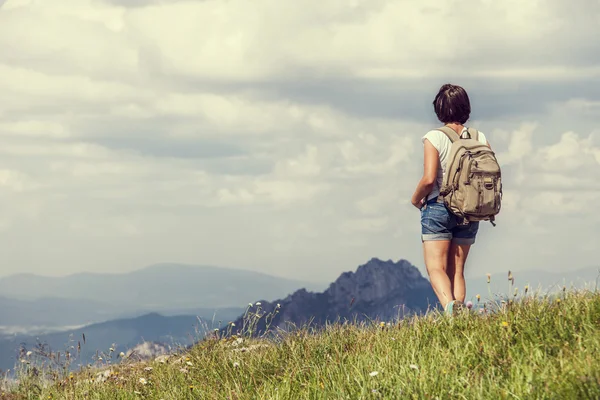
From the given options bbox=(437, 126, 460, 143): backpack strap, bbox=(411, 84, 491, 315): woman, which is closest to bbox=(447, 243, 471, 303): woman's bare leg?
bbox=(411, 84, 491, 315): woman

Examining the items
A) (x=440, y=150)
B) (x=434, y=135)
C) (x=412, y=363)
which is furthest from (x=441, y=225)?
(x=412, y=363)

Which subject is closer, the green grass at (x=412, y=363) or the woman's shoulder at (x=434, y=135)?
the green grass at (x=412, y=363)

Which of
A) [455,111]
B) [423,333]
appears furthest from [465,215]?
[423,333]

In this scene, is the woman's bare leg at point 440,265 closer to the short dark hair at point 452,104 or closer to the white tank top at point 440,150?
the white tank top at point 440,150

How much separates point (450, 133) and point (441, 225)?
102cm

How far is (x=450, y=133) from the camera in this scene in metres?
8.36

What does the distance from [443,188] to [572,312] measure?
7.17 feet

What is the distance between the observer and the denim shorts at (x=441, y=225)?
826 cm

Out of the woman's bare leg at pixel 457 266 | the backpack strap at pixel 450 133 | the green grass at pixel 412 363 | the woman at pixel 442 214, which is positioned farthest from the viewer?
the woman's bare leg at pixel 457 266

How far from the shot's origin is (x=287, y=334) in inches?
333

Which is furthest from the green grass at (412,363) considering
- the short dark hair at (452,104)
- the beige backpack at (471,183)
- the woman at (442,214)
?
the short dark hair at (452,104)

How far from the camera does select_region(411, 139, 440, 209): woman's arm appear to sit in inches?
320

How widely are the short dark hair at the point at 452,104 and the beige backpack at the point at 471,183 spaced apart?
36 cm

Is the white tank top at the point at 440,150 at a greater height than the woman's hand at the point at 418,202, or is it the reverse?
the white tank top at the point at 440,150
